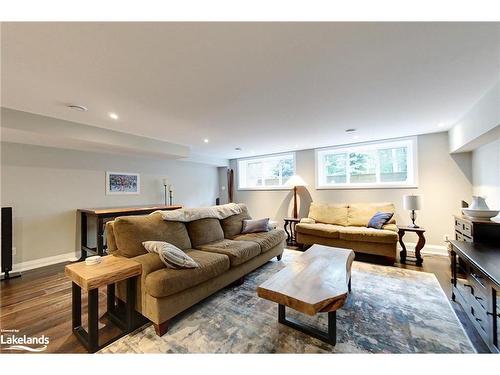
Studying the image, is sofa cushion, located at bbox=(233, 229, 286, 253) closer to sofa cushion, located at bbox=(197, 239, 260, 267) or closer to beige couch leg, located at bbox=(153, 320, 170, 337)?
sofa cushion, located at bbox=(197, 239, 260, 267)

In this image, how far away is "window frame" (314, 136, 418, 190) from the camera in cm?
404

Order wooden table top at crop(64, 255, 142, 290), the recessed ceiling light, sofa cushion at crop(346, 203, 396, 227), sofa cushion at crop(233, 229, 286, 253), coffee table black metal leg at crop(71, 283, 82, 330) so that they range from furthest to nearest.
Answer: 1. sofa cushion at crop(346, 203, 396, 227)
2. sofa cushion at crop(233, 229, 286, 253)
3. the recessed ceiling light
4. coffee table black metal leg at crop(71, 283, 82, 330)
5. wooden table top at crop(64, 255, 142, 290)

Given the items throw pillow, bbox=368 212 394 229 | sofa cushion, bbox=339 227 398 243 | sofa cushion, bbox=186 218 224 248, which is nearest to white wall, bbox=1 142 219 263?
sofa cushion, bbox=186 218 224 248

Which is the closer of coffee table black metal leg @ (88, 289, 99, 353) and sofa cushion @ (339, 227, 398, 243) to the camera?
coffee table black metal leg @ (88, 289, 99, 353)

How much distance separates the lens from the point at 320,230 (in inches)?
153

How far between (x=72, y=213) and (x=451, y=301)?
5.74 m

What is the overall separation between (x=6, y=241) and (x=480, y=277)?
213 inches

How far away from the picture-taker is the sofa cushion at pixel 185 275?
1.71m

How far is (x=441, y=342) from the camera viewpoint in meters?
1.60

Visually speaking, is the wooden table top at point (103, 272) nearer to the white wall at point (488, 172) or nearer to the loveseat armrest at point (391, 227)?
the loveseat armrest at point (391, 227)

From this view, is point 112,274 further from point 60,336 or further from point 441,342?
point 441,342

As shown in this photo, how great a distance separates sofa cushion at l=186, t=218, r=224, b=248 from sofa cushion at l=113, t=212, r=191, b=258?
116 millimetres

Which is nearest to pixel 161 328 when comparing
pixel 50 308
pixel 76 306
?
pixel 76 306
